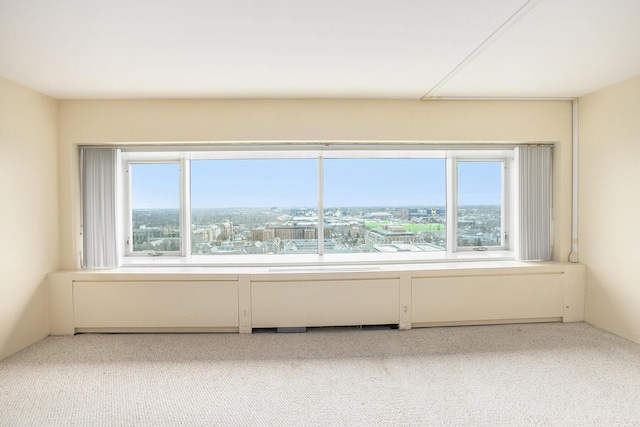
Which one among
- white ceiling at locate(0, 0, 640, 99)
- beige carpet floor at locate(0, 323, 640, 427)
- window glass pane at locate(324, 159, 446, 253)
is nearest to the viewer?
white ceiling at locate(0, 0, 640, 99)

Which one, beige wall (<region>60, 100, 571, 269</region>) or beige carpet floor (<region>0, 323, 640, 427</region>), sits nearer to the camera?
beige carpet floor (<region>0, 323, 640, 427</region>)

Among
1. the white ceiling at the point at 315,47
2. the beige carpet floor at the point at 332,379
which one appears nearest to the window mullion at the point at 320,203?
the white ceiling at the point at 315,47

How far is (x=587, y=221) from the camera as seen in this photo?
3535 mm

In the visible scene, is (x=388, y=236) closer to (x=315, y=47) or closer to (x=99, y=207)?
(x=315, y=47)

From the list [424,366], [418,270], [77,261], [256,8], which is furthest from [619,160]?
[77,261]

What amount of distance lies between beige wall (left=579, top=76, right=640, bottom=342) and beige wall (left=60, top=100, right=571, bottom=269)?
0.82 ft

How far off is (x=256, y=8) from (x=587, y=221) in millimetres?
3881

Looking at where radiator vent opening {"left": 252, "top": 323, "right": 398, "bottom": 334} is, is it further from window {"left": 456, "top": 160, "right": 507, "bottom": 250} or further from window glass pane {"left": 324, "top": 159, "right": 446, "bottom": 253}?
window {"left": 456, "top": 160, "right": 507, "bottom": 250}

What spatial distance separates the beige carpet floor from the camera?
2066 millimetres

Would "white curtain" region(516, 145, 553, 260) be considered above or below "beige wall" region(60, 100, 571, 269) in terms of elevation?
below

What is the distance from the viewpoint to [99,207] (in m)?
3.60

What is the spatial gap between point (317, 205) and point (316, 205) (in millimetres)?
17

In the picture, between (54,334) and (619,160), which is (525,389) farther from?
(54,334)

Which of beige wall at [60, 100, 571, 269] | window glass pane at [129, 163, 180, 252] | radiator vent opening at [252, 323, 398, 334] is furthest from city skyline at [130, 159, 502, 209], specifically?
radiator vent opening at [252, 323, 398, 334]
